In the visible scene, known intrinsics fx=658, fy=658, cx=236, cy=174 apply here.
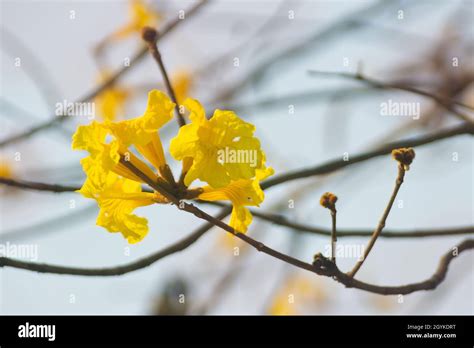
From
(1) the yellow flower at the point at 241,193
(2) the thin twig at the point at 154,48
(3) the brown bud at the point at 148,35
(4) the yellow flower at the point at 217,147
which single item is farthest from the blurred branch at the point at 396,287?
(3) the brown bud at the point at 148,35

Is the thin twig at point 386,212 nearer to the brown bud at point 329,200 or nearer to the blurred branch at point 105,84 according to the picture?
the brown bud at point 329,200

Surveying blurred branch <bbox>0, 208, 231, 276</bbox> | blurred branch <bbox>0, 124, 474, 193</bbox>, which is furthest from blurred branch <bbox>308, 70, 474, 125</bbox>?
blurred branch <bbox>0, 208, 231, 276</bbox>

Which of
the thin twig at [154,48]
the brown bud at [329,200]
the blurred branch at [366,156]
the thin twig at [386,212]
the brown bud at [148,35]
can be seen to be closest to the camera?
the thin twig at [386,212]

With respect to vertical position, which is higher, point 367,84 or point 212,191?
point 367,84
